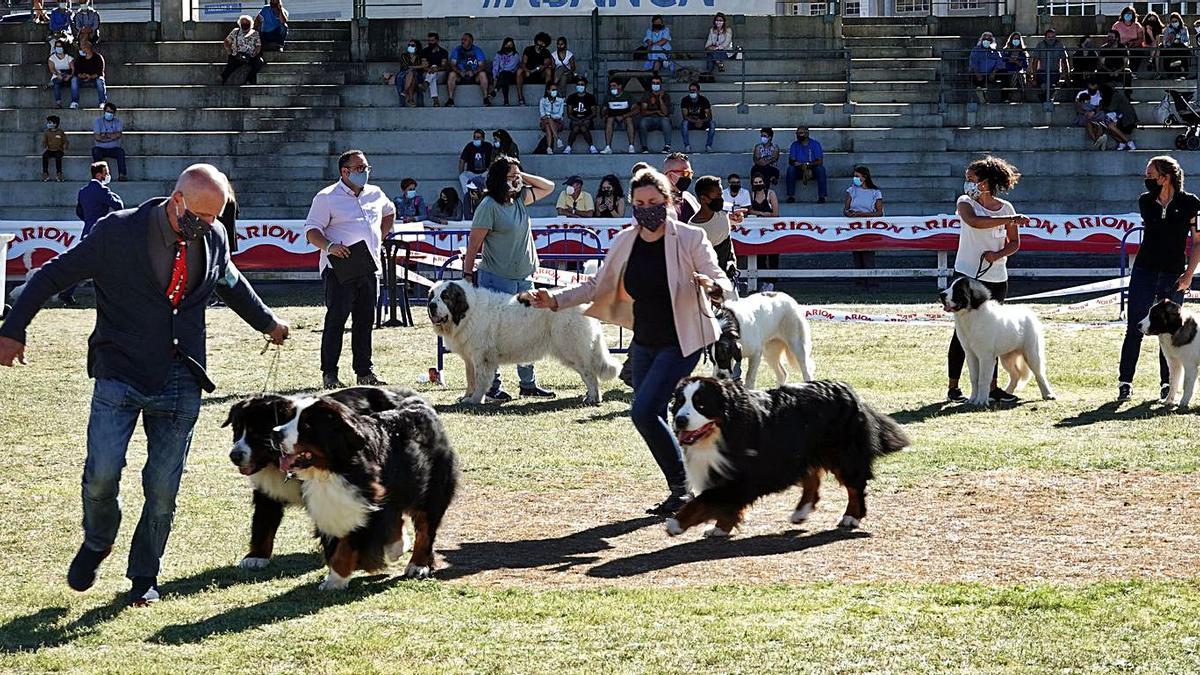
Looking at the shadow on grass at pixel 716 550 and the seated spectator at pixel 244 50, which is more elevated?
the seated spectator at pixel 244 50

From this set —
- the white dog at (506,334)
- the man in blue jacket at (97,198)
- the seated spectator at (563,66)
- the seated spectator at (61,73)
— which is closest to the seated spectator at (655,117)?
the seated spectator at (563,66)

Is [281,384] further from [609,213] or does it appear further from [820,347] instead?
[609,213]

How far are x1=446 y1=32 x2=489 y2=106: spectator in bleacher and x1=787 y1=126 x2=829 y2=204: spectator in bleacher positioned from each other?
5.57 metres

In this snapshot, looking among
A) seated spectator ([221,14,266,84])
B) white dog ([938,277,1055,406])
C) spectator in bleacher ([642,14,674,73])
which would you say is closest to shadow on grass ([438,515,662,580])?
white dog ([938,277,1055,406])

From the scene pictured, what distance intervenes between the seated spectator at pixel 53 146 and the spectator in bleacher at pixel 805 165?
12087 mm

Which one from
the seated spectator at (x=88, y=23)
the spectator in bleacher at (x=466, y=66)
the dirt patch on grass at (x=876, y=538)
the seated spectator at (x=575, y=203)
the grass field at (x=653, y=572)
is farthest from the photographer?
the seated spectator at (x=88, y=23)

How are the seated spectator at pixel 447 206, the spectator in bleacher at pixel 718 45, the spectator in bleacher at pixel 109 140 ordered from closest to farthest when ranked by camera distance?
the seated spectator at pixel 447 206 < the spectator in bleacher at pixel 109 140 < the spectator in bleacher at pixel 718 45

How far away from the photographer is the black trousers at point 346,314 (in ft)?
44.8

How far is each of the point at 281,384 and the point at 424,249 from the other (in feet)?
28.8

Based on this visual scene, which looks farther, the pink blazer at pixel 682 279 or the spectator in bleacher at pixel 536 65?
the spectator in bleacher at pixel 536 65

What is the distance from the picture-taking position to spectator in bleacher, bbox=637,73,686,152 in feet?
91.7

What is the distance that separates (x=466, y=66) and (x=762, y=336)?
57.5 ft

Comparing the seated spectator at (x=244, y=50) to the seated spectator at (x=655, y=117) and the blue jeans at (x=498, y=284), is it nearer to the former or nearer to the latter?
the seated spectator at (x=655, y=117)

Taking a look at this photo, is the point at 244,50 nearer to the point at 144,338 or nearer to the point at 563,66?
the point at 563,66
